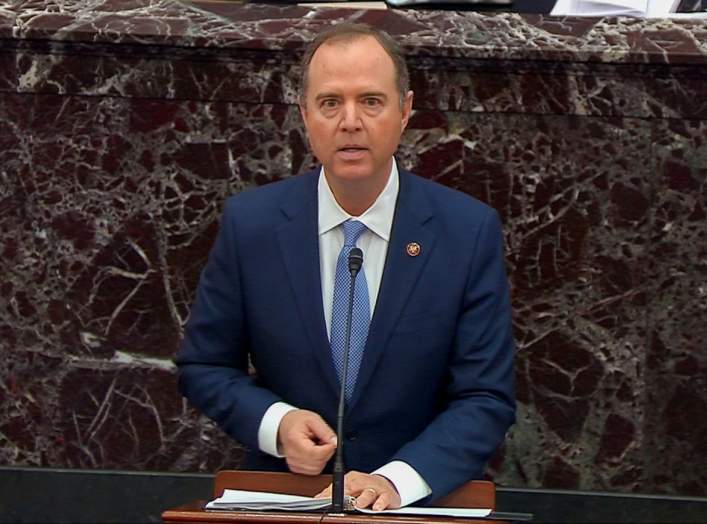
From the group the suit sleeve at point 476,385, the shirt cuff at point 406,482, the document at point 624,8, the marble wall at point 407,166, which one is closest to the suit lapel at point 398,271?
the suit sleeve at point 476,385

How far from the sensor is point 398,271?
389 cm

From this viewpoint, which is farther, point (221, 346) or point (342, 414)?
point (221, 346)

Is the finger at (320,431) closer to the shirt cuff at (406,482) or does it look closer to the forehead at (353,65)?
the shirt cuff at (406,482)

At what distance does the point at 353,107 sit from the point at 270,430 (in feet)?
2.46

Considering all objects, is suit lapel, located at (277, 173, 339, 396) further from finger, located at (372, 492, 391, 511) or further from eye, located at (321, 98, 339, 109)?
finger, located at (372, 492, 391, 511)

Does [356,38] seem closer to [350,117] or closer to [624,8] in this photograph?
[350,117]

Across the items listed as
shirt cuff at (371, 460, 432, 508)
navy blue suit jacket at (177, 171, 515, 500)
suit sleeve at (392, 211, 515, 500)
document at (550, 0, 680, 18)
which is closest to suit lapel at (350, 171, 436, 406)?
navy blue suit jacket at (177, 171, 515, 500)

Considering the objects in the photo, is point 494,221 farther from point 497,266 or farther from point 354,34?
point 354,34

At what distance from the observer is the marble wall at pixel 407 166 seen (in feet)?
16.7

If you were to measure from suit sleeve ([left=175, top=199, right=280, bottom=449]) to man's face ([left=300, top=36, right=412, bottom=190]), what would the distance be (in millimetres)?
319

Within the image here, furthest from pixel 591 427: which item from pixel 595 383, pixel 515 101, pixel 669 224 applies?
pixel 515 101

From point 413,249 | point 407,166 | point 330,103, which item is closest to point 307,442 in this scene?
point 413,249

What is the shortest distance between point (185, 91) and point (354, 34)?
54.0 inches

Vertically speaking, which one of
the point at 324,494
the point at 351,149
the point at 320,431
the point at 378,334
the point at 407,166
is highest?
the point at 351,149
